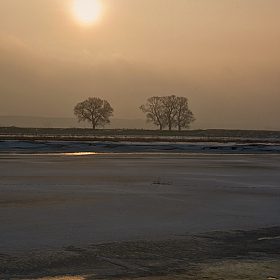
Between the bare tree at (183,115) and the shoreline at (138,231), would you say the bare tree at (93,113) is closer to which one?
the bare tree at (183,115)

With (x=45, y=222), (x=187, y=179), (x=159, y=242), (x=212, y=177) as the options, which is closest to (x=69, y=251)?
(x=159, y=242)

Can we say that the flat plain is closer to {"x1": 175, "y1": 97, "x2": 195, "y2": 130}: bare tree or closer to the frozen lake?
the frozen lake

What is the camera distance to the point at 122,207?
9469 mm

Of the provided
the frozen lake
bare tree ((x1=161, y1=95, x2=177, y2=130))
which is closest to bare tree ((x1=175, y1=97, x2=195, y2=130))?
bare tree ((x1=161, y1=95, x2=177, y2=130))

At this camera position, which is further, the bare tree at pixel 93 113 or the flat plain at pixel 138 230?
the bare tree at pixel 93 113

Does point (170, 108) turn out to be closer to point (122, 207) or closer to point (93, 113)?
point (93, 113)

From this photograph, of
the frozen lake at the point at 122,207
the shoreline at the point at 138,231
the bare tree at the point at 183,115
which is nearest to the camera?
the shoreline at the point at 138,231

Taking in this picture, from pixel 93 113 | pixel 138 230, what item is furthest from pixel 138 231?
pixel 93 113

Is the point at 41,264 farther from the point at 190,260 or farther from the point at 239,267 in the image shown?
the point at 239,267

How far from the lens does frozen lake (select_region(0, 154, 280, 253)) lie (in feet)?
23.1

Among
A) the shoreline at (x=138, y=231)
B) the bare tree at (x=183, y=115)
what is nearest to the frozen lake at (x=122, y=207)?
the shoreline at (x=138, y=231)

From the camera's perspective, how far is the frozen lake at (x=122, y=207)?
704 centimetres

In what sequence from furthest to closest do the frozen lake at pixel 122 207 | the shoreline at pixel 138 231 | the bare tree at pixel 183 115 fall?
the bare tree at pixel 183 115
the frozen lake at pixel 122 207
the shoreline at pixel 138 231

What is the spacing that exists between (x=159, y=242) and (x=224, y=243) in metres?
1.02
